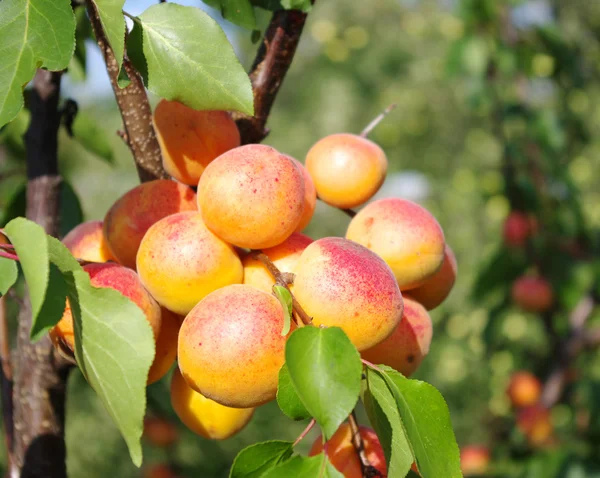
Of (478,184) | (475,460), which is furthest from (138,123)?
(478,184)

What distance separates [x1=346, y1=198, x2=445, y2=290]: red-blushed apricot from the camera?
1.73 ft

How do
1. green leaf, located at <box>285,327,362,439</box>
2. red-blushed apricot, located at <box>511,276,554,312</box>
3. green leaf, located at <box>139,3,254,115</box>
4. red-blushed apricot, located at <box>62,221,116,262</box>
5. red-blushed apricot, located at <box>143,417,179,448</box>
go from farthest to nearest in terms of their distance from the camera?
red-blushed apricot, located at <box>511,276,554,312</box> → red-blushed apricot, located at <box>143,417,179,448</box> → red-blushed apricot, located at <box>62,221,116,262</box> → green leaf, located at <box>139,3,254,115</box> → green leaf, located at <box>285,327,362,439</box>

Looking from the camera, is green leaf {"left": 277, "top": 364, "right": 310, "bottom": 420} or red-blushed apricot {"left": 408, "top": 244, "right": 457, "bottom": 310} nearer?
green leaf {"left": 277, "top": 364, "right": 310, "bottom": 420}

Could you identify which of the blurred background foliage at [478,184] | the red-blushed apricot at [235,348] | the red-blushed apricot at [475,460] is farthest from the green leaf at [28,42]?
the red-blushed apricot at [475,460]

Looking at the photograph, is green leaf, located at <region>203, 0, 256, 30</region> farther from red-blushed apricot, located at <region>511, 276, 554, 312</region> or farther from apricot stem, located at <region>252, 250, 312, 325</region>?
red-blushed apricot, located at <region>511, 276, 554, 312</region>

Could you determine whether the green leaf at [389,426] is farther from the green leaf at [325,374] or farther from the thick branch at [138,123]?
the thick branch at [138,123]

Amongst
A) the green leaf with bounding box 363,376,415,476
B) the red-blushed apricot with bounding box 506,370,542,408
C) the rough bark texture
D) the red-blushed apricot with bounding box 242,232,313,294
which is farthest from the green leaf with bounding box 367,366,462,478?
the red-blushed apricot with bounding box 506,370,542,408

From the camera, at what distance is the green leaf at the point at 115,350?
0.36 meters

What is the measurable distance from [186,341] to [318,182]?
8.8 inches

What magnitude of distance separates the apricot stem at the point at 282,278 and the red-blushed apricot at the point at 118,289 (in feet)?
0.30

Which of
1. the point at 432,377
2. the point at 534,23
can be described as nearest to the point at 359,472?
the point at 534,23

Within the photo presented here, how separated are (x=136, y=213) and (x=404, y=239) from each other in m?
0.22

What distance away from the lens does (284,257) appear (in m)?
0.49

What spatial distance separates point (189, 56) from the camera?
45cm
